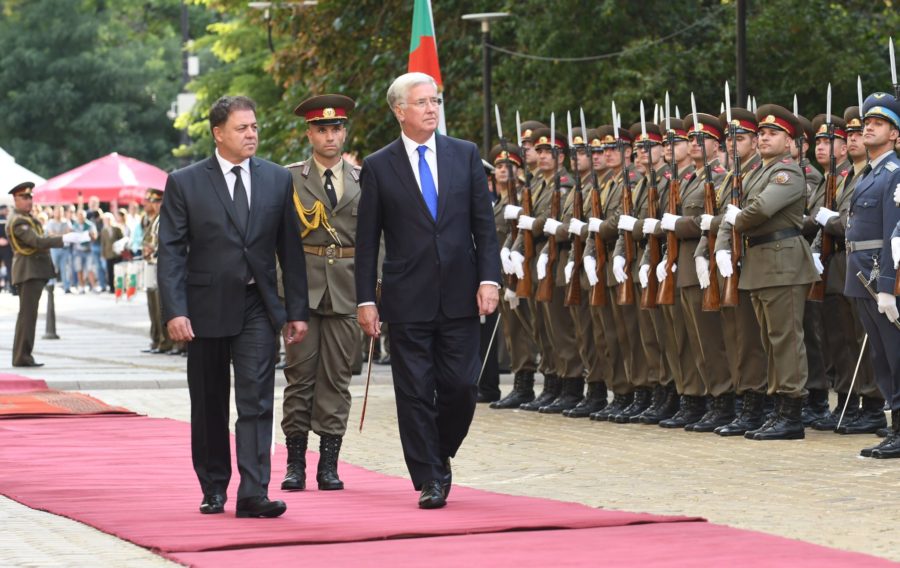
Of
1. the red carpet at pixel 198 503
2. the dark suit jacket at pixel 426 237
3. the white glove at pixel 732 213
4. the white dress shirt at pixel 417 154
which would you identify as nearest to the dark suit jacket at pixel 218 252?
the dark suit jacket at pixel 426 237

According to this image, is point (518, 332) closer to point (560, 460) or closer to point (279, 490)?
point (560, 460)

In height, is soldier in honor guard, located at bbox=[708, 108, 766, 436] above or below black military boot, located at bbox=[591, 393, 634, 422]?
above

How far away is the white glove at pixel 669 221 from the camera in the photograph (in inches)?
533

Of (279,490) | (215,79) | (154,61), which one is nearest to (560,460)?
(279,490)

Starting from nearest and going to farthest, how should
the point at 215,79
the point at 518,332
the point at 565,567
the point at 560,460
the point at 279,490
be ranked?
the point at 565,567
the point at 279,490
the point at 560,460
the point at 518,332
the point at 215,79

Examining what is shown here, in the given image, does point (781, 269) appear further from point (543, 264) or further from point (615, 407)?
point (543, 264)

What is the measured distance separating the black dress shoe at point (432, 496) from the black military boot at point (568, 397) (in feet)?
20.0

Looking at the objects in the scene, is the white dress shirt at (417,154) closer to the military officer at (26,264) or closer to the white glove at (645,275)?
the white glove at (645,275)

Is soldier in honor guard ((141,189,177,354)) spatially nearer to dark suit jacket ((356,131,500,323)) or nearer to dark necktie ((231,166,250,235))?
dark suit jacket ((356,131,500,323))

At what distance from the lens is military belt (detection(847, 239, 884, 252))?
465 inches

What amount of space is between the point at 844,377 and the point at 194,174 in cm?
606

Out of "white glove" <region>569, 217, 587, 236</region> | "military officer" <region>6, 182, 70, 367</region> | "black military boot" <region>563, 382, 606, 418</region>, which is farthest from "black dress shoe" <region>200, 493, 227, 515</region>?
"military officer" <region>6, 182, 70, 367</region>

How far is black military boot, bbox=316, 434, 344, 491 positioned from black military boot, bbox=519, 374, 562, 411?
210 inches

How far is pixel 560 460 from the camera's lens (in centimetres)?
1166
